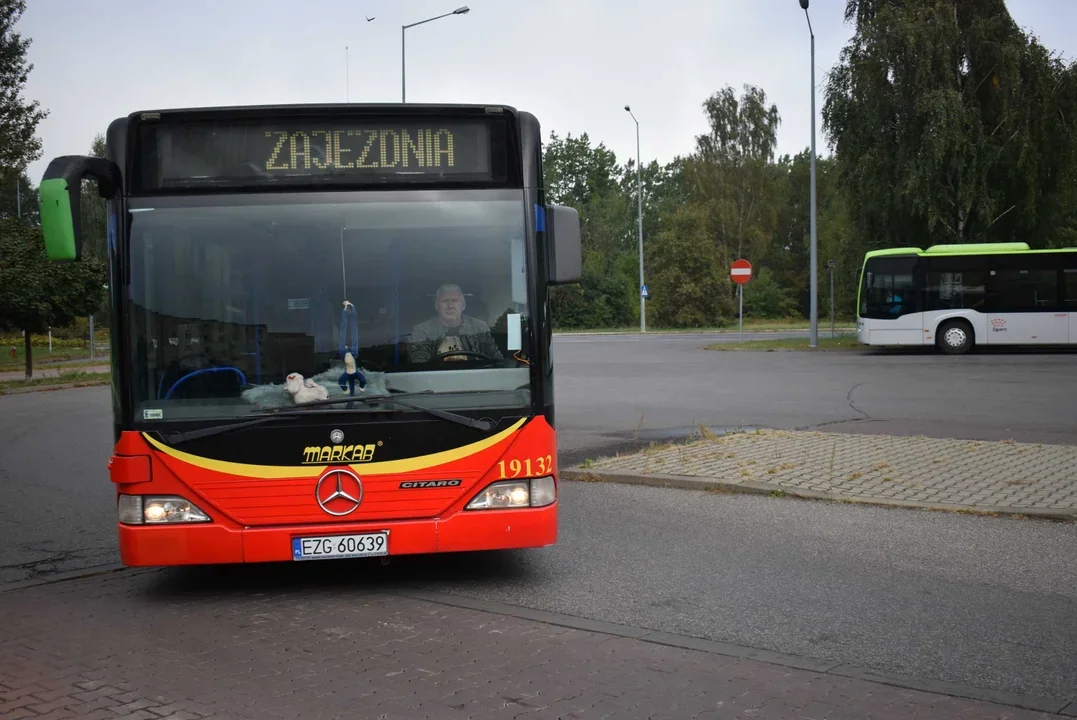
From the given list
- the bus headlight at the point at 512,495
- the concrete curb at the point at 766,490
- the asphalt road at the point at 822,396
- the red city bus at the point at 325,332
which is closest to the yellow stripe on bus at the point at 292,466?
the red city bus at the point at 325,332

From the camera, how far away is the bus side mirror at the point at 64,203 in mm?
5793

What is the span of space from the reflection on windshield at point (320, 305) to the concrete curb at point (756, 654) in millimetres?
1142

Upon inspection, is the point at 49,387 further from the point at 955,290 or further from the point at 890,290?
the point at 955,290

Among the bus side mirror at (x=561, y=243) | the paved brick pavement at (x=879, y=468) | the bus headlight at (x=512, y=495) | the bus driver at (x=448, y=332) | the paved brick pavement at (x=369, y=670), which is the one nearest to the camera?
the paved brick pavement at (x=369, y=670)

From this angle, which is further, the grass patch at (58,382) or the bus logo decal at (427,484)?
the grass patch at (58,382)

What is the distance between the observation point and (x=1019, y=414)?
16.1 m

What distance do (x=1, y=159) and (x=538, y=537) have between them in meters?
32.0

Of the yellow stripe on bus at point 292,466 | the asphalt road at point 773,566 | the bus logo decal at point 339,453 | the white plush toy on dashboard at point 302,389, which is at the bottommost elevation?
the asphalt road at point 773,566

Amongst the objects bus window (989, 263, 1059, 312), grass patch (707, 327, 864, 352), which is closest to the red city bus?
bus window (989, 263, 1059, 312)

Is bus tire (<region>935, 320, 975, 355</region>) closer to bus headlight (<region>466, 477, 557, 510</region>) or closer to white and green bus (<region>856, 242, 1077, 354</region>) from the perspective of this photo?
white and green bus (<region>856, 242, 1077, 354</region>)

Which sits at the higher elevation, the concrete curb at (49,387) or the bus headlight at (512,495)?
the bus headlight at (512,495)

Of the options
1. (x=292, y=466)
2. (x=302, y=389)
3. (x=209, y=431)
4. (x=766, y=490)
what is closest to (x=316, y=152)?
(x=302, y=389)

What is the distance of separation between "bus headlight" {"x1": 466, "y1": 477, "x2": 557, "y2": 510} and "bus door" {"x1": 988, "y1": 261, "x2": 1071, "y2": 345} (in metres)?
29.0

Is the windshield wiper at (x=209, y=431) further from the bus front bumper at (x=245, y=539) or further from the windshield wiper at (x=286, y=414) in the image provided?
the bus front bumper at (x=245, y=539)
